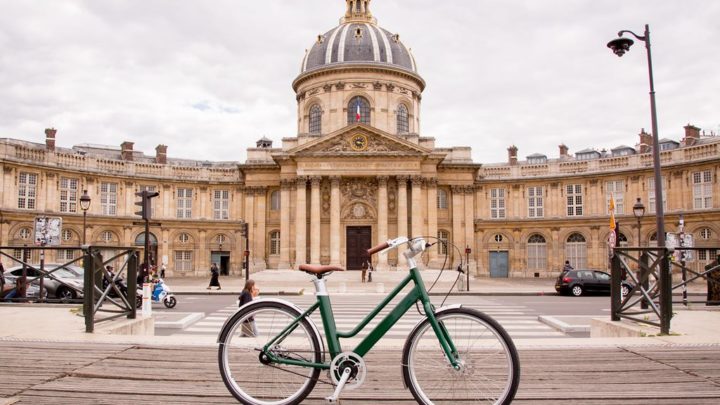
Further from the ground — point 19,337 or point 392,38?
point 392,38

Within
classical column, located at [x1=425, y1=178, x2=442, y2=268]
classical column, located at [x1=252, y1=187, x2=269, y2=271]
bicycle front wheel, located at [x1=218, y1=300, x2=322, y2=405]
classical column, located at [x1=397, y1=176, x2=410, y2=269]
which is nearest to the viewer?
bicycle front wheel, located at [x1=218, y1=300, x2=322, y2=405]

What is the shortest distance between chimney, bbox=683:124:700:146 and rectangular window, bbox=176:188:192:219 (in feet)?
144

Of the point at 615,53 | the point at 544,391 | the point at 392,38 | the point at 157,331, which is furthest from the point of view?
the point at 392,38

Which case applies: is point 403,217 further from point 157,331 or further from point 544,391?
point 544,391

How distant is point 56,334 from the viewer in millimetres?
9359

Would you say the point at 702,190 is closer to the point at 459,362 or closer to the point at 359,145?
the point at 359,145

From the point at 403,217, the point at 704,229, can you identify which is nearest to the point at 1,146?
the point at 403,217

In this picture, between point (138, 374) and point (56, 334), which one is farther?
point (56, 334)

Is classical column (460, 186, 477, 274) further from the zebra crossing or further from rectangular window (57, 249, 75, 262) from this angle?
rectangular window (57, 249, 75, 262)

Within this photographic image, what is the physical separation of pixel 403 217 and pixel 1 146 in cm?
3078

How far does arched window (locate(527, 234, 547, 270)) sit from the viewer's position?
54312 millimetres

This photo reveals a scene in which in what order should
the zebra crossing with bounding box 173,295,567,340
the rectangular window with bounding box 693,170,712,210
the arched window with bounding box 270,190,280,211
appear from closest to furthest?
the zebra crossing with bounding box 173,295,567,340, the rectangular window with bounding box 693,170,712,210, the arched window with bounding box 270,190,280,211

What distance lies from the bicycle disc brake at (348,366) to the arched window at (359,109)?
51971mm

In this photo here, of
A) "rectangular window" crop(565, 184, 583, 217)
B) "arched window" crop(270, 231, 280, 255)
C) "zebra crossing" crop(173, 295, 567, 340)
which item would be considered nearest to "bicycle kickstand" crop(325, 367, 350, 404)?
"zebra crossing" crop(173, 295, 567, 340)
